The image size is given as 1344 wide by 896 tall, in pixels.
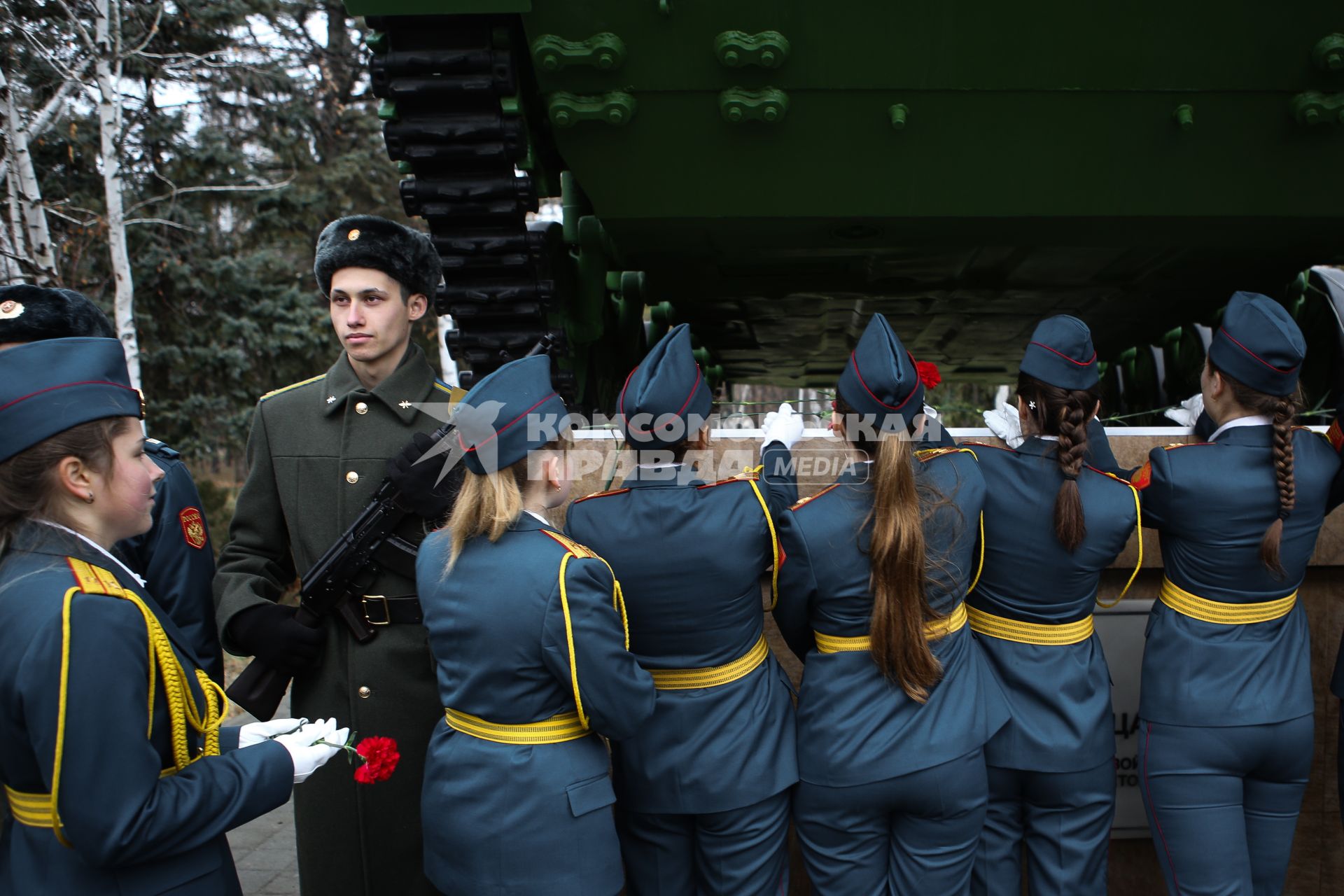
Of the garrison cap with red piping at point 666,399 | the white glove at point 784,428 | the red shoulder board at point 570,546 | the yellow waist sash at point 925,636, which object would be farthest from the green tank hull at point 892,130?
the red shoulder board at point 570,546

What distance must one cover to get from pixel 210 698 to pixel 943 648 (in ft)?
5.20

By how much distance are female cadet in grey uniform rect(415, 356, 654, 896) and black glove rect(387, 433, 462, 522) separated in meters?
0.35

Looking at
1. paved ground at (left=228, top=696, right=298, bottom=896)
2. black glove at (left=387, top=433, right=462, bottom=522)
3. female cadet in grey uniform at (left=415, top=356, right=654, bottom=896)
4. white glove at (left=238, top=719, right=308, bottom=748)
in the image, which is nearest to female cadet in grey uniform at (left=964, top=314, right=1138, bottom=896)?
female cadet in grey uniform at (left=415, top=356, right=654, bottom=896)

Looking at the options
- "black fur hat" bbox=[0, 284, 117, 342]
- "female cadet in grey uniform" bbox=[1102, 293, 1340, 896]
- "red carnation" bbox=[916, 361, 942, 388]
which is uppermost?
"black fur hat" bbox=[0, 284, 117, 342]

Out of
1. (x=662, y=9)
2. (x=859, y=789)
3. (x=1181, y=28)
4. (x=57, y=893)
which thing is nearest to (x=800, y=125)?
(x=662, y=9)

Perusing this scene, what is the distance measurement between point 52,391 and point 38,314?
38.7 inches

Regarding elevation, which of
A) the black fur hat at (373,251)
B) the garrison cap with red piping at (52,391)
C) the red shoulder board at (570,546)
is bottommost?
the red shoulder board at (570,546)

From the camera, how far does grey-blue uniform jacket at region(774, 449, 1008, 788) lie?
2510 mm

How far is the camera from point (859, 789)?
253 centimetres

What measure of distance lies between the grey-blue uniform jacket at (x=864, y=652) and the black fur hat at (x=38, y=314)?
5.48 ft

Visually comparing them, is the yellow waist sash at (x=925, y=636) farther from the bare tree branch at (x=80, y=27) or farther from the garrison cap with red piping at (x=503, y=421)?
the bare tree branch at (x=80, y=27)

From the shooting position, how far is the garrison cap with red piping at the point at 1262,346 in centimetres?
264

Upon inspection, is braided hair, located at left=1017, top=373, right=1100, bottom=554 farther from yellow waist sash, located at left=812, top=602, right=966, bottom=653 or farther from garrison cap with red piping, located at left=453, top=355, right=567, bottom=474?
garrison cap with red piping, located at left=453, top=355, right=567, bottom=474

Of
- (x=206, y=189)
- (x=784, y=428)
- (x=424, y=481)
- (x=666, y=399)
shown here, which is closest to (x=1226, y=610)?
(x=784, y=428)
